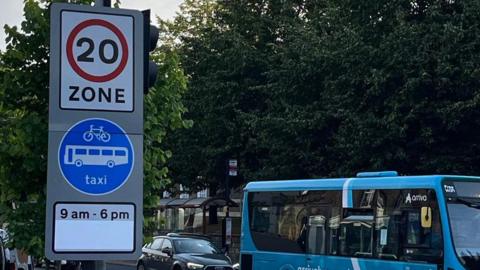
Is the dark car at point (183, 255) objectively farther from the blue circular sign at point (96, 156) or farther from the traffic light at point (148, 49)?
the blue circular sign at point (96, 156)

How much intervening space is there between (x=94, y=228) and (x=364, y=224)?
11.5 meters

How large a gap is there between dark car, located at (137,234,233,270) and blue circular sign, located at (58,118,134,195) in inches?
698

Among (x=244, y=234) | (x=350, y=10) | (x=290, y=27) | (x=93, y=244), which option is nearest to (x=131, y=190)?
(x=93, y=244)

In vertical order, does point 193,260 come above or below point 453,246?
below

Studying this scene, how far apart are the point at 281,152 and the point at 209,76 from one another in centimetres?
731

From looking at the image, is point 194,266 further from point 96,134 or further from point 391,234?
point 96,134

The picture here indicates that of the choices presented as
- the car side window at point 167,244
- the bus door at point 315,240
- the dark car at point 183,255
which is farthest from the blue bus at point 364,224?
the car side window at point 167,244

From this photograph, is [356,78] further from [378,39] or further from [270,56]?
[270,56]

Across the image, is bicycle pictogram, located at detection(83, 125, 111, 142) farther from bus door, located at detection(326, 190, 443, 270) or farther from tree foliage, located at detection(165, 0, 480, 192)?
tree foliage, located at detection(165, 0, 480, 192)

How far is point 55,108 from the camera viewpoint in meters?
5.07

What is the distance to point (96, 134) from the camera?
5129 mm

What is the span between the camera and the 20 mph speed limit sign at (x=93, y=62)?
5.12 m

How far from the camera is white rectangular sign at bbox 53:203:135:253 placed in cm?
493

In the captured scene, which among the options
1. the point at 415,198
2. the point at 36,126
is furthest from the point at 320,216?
the point at 36,126
